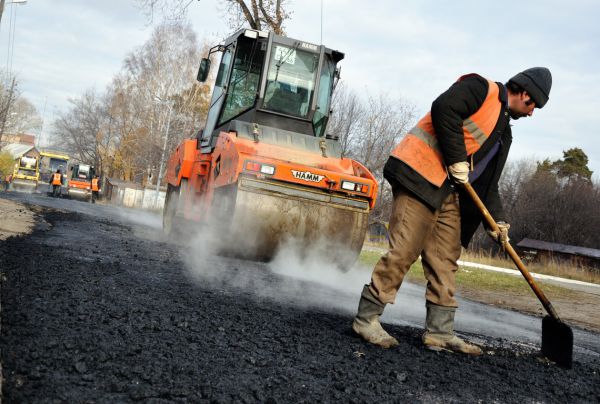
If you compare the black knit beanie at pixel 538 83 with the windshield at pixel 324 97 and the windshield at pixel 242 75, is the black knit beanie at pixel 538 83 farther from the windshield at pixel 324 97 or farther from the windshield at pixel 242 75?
the windshield at pixel 242 75

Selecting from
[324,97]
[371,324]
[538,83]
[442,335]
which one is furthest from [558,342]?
[324,97]

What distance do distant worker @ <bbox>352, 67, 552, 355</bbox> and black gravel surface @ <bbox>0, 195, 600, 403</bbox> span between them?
25 centimetres

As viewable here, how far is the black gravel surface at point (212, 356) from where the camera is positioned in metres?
2.19

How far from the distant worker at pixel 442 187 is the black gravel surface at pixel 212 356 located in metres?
0.25

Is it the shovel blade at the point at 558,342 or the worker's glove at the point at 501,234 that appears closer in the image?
the shovel blade at the point at 558,342

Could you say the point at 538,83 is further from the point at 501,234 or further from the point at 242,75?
the point at 242,75

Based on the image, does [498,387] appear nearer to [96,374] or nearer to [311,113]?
[96,374]

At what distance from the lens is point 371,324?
3.56 meters

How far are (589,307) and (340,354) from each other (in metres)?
7.51

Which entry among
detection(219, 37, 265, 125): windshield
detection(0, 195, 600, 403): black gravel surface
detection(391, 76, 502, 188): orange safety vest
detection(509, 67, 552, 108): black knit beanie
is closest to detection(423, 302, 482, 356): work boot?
detection(0, 195, 600, 403): black gravel surface

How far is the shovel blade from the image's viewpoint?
11.7 ft

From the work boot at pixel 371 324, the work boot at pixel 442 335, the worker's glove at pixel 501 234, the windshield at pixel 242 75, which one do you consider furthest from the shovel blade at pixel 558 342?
the windshield at pixel 242 75

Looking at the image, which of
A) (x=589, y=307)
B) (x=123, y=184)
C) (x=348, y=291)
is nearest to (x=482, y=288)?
(x=589, y=307)

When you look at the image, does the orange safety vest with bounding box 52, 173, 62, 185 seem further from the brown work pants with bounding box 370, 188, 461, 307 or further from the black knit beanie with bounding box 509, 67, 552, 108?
the black knit beanie with bounding box 509, 67, 552, 108
